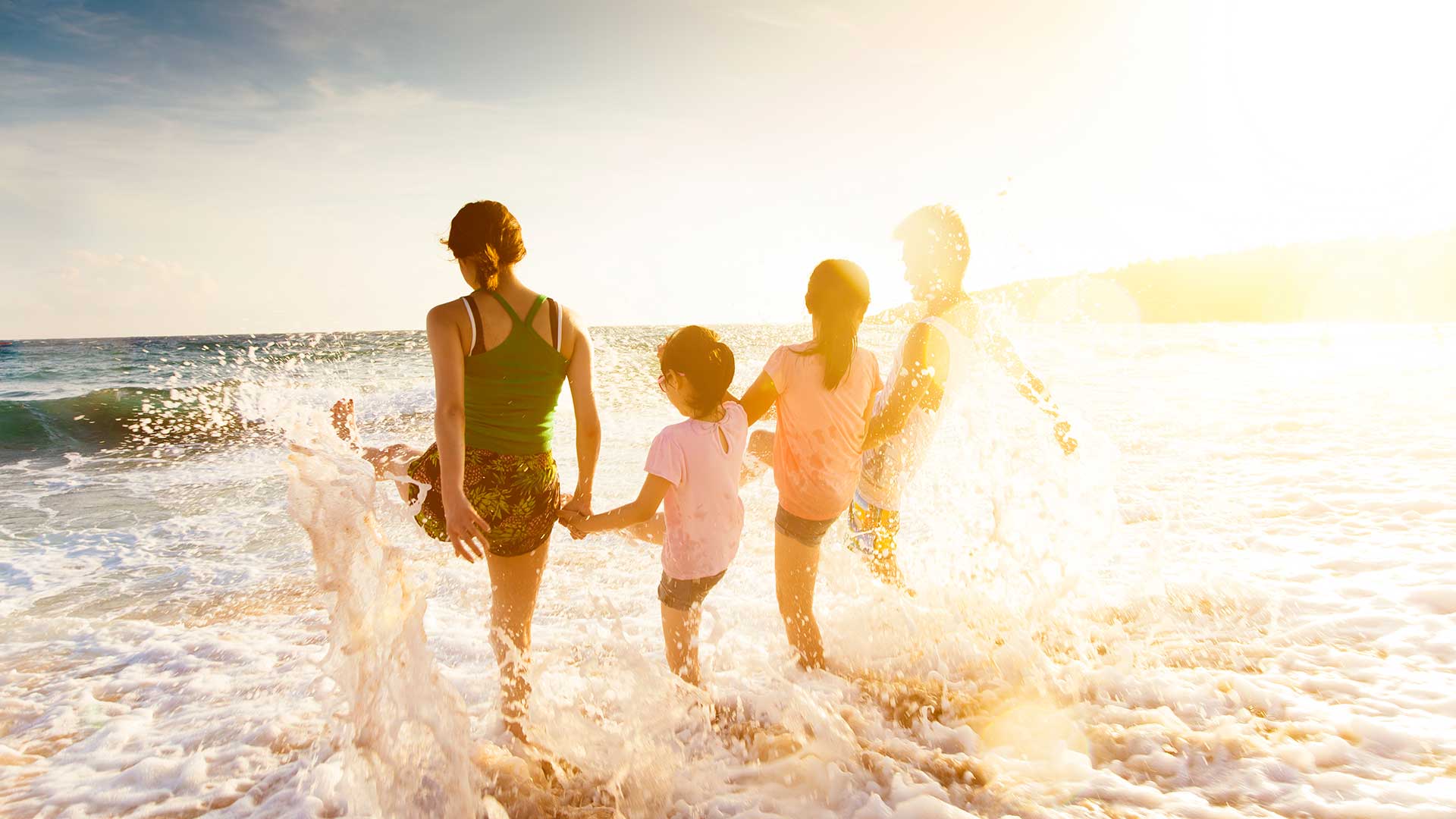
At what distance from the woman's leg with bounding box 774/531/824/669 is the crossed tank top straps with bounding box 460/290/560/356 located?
1459 mm

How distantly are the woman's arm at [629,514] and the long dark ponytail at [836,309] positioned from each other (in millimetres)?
950

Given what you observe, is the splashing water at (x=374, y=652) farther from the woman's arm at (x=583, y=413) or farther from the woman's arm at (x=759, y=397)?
the woman's arm at (x=759, y=397)

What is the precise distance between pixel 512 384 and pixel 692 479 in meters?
0.85

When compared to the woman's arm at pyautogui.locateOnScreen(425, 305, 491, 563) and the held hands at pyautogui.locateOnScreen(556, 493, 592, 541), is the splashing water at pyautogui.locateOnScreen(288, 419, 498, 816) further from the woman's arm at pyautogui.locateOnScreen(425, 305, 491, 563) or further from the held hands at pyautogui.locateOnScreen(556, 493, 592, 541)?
the held hands at pyautogui.locateOnScreen(556, 493, 592, 541)

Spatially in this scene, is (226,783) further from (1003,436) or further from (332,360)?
(332,360)

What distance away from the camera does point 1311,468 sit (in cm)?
858

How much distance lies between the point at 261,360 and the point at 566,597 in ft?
133

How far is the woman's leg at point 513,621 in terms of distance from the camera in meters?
3.19

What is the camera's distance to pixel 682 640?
3.33 m

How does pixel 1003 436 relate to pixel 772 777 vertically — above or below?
above

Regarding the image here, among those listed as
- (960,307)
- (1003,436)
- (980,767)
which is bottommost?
Answer: (980,767)

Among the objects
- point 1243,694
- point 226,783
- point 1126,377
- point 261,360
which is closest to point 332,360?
point 261,360

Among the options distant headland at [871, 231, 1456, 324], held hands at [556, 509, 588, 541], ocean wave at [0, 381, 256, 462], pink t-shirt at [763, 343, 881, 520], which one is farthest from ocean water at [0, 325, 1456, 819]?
distant headland at [871, 231, 1456, 324]

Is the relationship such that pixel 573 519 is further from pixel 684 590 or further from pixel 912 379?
pixel 912 379
